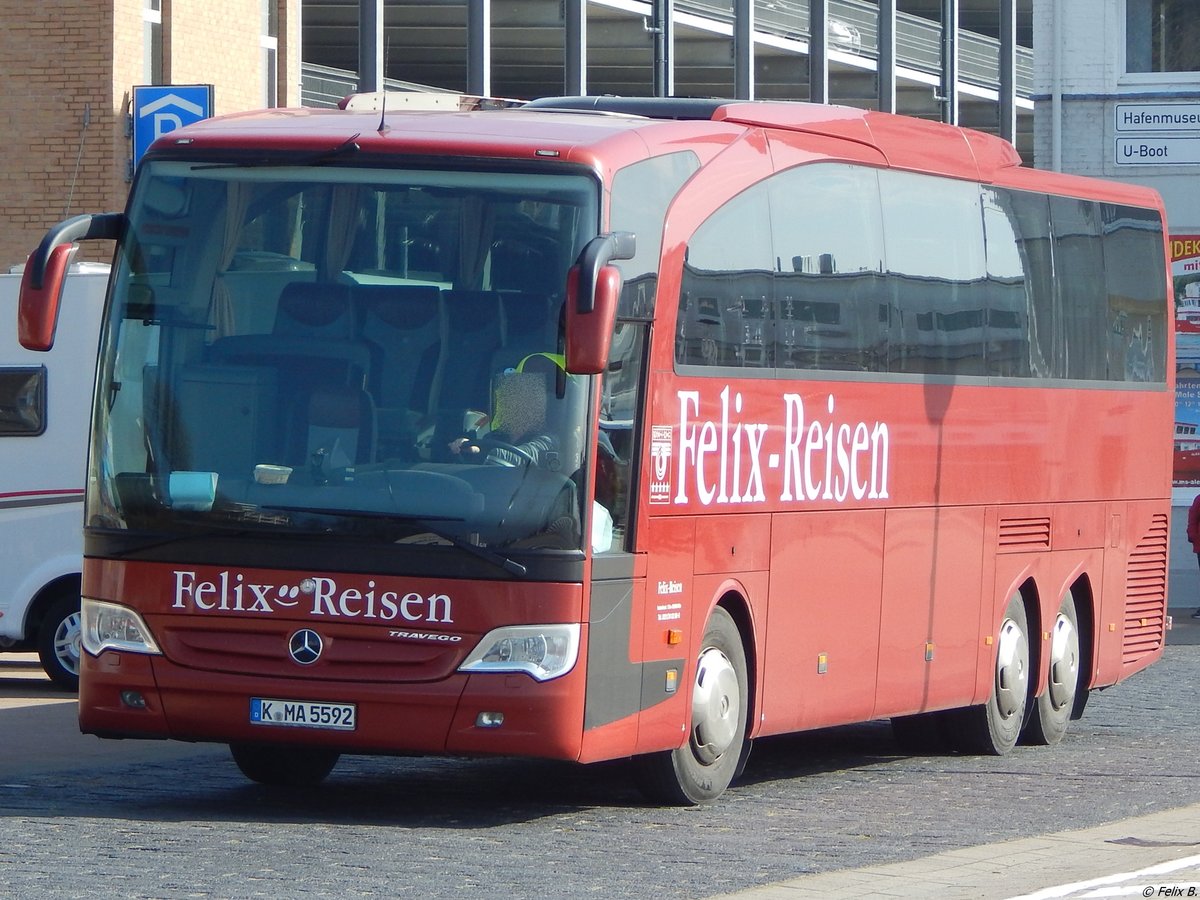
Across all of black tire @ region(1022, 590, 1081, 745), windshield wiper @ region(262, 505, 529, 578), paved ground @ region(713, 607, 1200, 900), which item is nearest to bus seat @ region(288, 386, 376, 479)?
windshield wiper @ region(262, 505, 529, 578)

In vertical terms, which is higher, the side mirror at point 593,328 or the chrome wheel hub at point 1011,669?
the side mirror at point 593,328

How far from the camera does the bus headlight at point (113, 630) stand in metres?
10.1

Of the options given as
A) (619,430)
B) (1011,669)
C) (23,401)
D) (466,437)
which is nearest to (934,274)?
(1011,669)

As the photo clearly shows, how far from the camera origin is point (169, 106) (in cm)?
2086

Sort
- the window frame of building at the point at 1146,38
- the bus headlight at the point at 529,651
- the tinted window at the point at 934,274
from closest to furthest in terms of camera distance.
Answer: the bus headlight at the point at 529,651 < the tinted window at the point at 934,274 < the window frame of building at the point at 1146,38

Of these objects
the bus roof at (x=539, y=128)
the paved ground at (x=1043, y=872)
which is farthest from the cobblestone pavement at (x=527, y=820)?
the bus roof at (x=539, y=128)

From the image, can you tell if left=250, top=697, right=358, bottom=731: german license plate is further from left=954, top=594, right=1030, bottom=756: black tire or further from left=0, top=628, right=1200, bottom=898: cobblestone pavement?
left=954, top=594, right=1030, bottom=756: black tire

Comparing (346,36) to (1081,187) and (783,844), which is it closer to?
(1081,187)

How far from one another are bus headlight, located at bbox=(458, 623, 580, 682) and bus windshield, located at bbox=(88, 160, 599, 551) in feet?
1.16

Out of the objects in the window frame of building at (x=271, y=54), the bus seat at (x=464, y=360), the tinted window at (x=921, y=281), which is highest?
the window frame of building at (x=271, y=54)

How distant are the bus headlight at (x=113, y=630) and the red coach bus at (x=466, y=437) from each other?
16 millimetres

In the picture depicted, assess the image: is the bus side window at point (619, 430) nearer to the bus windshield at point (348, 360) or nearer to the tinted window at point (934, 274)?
the bus windshield at point (348, 360)

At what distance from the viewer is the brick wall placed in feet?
81.8

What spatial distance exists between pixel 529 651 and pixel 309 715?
0.99m
